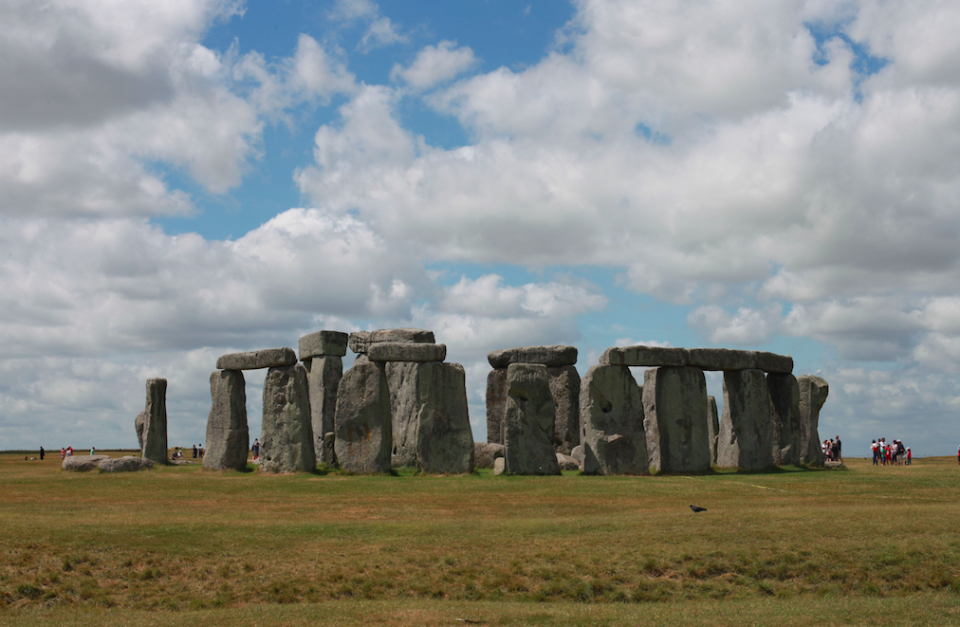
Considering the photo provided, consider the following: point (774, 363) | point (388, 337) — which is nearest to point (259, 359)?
point (388, 337)

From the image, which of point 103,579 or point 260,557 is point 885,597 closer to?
point 260,557

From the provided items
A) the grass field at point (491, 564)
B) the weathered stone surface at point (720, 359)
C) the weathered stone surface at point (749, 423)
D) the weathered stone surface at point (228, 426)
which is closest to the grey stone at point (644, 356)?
the weathered stone surface at point (720, 359)

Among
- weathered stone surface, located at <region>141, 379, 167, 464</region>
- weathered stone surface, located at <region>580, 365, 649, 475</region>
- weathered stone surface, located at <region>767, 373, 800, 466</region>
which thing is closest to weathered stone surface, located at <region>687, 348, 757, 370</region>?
weathered stone surface, located at <region>767, 373, 800, 466</region>

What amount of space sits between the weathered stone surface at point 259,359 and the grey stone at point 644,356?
906 cm

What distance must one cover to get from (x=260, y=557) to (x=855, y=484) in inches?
580

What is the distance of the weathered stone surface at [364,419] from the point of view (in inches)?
955

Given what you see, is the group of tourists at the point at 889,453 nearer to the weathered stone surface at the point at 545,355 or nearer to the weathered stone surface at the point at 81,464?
the weathered stone surface at the point at 545,355

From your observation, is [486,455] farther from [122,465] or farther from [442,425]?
[122,465]

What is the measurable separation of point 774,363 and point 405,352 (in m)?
12.0

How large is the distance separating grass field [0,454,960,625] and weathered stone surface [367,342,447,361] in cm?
704

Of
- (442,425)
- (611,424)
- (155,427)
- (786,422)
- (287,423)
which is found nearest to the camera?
(442,425)

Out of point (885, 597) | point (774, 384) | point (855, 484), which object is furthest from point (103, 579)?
point (774, 384)

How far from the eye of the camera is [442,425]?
2425 centimetres

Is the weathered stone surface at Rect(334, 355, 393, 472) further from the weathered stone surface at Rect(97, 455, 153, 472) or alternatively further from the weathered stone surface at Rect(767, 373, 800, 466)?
the weathered stone surface at Rect(767, 373, 800, 466)
